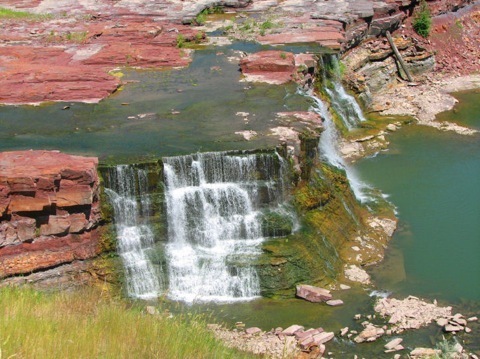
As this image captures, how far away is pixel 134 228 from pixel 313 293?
3707 mm

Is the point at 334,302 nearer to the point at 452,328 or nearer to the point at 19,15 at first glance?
the point at 452,328

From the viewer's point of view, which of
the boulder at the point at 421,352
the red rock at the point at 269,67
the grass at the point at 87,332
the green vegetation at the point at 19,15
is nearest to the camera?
the grass at the point at 87,332

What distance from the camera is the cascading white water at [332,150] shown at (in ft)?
58.7

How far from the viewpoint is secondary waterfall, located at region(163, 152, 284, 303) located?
14102 millimetres

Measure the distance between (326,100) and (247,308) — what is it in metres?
9.19

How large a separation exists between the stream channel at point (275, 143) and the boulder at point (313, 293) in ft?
0.54

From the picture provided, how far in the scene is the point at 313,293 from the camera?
1366cm

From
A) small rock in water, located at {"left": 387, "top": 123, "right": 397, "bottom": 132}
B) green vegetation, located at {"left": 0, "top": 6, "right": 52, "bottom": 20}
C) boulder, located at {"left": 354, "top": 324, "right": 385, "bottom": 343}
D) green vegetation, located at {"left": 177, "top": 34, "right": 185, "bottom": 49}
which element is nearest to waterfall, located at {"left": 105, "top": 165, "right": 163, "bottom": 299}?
boulder, located at {"left": 354, "top": 324, "right": 385, "bottom": 343}

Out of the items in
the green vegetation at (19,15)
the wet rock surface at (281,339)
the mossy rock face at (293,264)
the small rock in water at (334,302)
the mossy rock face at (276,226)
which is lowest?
the small rock in water at (334,302)

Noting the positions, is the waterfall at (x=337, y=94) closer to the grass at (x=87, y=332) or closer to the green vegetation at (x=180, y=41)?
the green vegetation at (x=180, y=41)

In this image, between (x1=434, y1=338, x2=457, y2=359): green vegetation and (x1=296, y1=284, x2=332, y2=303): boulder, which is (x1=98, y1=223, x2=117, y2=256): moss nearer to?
(x1=296, y1=284, x2=332, y2=303): boulder

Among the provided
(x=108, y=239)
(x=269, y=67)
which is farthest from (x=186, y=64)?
(x=108, y=239)

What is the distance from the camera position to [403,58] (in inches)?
1048

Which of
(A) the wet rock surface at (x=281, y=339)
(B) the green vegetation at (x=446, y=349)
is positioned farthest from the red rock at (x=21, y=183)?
(B) the green vegetation at (x=446, y=349)
